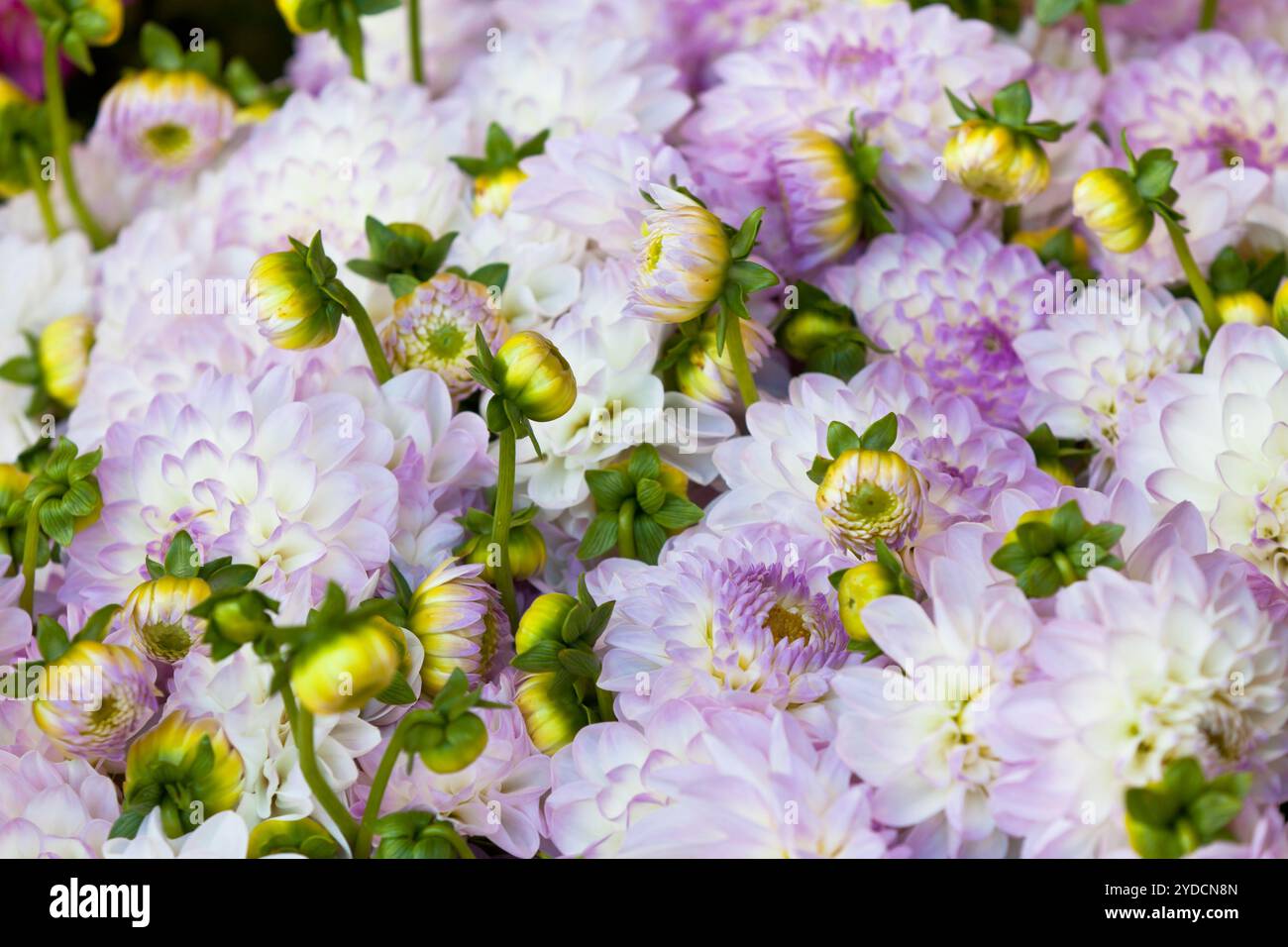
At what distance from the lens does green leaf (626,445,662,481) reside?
1.94ft

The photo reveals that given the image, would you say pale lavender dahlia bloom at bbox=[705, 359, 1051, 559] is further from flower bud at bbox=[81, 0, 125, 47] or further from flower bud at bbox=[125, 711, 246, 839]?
flower bud at bbox=[81, 0, 125, 47]

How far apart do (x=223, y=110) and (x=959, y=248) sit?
18.0 inches

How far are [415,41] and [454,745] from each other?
53cm

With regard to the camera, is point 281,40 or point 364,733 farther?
point 281,40

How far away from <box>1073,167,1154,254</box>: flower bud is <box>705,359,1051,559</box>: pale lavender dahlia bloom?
0.10 meters

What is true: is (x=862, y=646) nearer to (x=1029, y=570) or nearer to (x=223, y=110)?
(x=1029, y=570)

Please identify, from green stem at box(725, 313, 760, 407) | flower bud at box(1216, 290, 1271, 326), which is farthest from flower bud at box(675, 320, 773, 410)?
flower bud at box(1216, 290, 1271, 326)

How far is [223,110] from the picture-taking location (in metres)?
0.81

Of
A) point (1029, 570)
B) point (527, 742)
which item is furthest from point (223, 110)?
point (1029, 570)

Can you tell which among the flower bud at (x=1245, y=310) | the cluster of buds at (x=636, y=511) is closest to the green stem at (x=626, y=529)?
the cluster of buds at (x=636, y=511)

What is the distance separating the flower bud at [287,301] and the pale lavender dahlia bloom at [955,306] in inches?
10.5

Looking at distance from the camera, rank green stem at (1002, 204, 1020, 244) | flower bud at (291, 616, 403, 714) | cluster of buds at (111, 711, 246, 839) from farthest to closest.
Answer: green stem at (1002, 204, 1020, 244)
cluster of buds at (111, 711, 246, 839)
flower bud at (291, 616, 403, 714)

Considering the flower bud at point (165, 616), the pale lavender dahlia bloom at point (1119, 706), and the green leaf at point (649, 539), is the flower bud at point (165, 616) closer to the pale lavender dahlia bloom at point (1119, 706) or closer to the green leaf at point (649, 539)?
the green leaf at point (649, 539)

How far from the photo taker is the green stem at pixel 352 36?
0.74m
